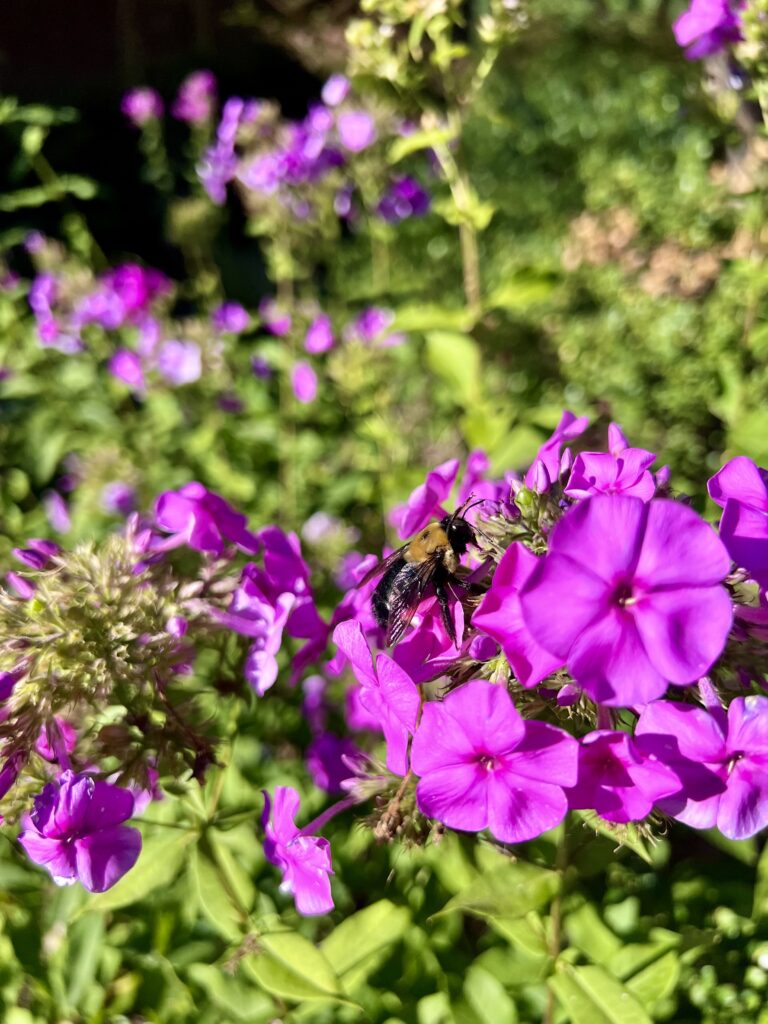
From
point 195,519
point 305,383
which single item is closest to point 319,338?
point 305,383

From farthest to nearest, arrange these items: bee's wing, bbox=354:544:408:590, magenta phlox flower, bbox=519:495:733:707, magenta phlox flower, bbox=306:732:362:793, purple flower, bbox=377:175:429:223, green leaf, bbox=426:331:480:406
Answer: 1. purple flower, bbox=377:175:429:223
2. green leaf, bbox=426:331:480:406
3. magenta phlox flower, bbox=306:732:362:793
4. bee's wing, bbox=354:544:408:590
5. magenta phlox flower, bbox=519:495:733:707

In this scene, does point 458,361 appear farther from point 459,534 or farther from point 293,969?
point 293,969

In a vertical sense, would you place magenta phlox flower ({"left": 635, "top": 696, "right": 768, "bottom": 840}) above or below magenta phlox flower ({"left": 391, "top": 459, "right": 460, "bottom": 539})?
below

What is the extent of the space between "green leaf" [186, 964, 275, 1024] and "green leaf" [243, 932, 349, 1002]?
24 centimetres

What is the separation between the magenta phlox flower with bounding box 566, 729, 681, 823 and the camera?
0.94 m

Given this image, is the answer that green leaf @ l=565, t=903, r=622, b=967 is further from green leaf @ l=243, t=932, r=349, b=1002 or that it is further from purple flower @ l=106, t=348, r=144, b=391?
purple flower @ l=106, t=348, r=144, b=391

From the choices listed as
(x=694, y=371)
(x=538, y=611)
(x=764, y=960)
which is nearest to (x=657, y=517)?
(x=538, y=611)

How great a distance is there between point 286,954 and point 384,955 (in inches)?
13.3

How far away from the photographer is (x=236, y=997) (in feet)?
5.17

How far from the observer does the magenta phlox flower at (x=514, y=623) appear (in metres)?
0.92

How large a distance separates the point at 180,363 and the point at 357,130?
1032 millimetres

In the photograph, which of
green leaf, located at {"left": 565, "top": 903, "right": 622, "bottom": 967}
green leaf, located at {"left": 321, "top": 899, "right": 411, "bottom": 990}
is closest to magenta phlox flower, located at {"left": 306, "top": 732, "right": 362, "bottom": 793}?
green leaf, located at {"left": 321, "top": 899, "right": 411, "bottom": 990}

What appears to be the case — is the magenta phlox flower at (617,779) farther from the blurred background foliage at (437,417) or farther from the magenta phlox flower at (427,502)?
the magenta phlox flower at (427,502)

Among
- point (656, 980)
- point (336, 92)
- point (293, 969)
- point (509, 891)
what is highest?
point (336, 92)
